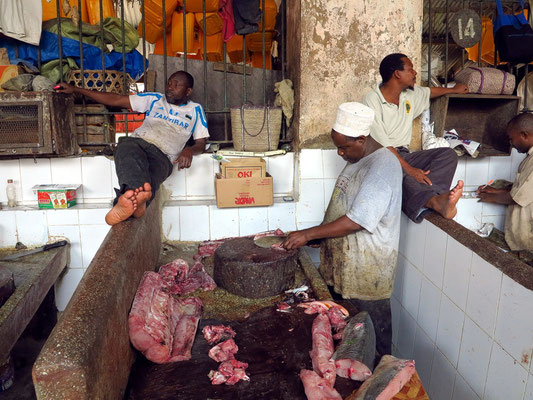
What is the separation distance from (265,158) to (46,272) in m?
2.14

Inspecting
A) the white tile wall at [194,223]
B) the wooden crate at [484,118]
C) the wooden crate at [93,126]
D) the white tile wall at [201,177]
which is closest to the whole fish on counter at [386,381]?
the white tile wall at [194,223]

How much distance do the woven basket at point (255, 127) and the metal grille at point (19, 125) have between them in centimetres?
169

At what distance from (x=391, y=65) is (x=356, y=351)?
8.52ft

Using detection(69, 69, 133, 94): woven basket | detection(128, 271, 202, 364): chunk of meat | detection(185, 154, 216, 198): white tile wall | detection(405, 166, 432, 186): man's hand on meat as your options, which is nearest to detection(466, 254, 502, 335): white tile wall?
detection(405, 166, 432, 186): man's hand on meat

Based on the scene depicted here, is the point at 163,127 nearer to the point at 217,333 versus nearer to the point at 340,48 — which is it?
the point at 340,48

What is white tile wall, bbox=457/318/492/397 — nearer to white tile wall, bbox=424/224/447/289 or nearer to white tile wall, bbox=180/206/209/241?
white tile wall, bbox=424/224/447/289

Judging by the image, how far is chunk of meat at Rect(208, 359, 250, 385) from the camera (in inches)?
86.4

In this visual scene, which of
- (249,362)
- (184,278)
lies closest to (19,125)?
(184,278)

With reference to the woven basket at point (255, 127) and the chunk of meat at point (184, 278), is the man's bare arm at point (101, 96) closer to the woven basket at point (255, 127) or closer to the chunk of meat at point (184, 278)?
the woven basket at point (255, 127)

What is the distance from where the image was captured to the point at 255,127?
427 cm

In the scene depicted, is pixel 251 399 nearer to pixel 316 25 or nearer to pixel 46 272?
pixel 46 272

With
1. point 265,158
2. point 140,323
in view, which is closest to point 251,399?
point 140,323

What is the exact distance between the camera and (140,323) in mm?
2387

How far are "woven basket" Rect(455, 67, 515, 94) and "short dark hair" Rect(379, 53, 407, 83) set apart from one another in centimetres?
101
